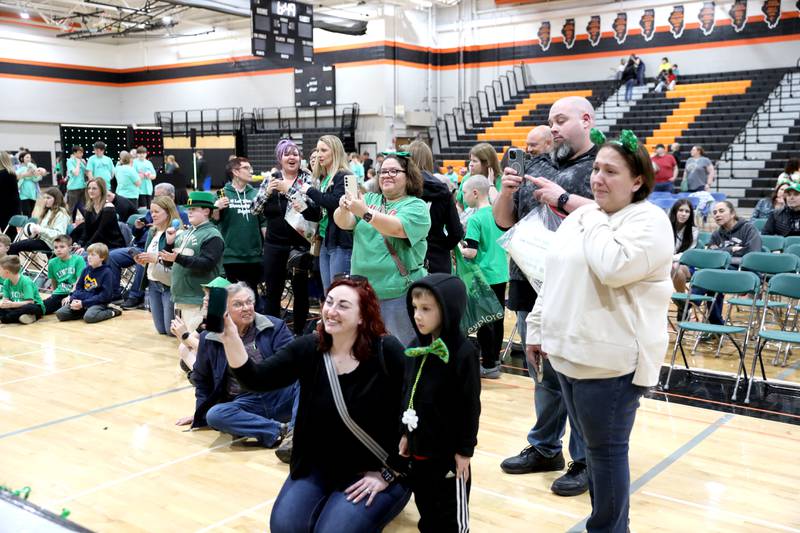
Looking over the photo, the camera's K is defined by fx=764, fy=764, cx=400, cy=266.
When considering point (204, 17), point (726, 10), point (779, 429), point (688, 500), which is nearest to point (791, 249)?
point (779, 429)

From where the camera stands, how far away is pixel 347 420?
2.87 meters

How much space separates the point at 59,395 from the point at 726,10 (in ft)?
60.9

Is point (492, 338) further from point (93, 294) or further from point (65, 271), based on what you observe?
point (65, 271)

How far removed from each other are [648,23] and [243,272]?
16687 mm

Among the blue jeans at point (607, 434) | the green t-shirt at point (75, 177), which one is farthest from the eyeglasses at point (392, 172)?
the green t-shirt at point (75, 177)

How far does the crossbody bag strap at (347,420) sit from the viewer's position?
287 centimetres

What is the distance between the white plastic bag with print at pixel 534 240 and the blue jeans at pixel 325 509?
101 cm

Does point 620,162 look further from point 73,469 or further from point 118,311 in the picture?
point 118,311

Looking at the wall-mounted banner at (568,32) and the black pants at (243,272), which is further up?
the wall-mounted banner at (568,32)

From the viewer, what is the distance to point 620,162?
2367mm

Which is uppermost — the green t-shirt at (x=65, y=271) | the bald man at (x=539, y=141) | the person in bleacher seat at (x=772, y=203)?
the bald man at (x=539, y=141)

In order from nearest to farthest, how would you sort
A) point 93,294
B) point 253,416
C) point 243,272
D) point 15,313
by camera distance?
point 253,416 < point 243,272 < point 15,313 < point 93,294

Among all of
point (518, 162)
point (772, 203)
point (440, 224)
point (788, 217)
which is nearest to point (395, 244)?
point (440, 224)

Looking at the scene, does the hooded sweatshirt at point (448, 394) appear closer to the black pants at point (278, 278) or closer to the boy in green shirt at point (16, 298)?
the black pants at point (278, 278)
